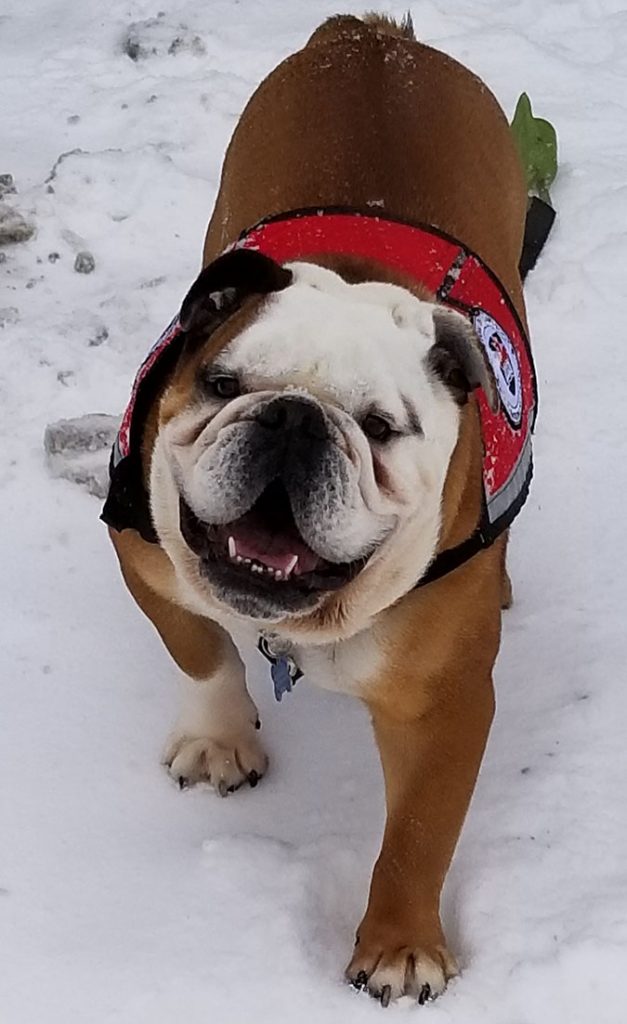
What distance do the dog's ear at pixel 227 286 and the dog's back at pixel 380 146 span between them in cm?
63

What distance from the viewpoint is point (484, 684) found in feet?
7.96

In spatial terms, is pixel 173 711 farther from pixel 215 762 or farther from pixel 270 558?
pixel 270 558

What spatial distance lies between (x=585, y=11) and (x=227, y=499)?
413 cm

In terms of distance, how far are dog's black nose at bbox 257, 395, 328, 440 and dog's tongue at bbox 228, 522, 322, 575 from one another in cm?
16

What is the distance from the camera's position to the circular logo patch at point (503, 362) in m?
2.42

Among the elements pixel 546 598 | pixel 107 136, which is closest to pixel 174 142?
pixel 107 136

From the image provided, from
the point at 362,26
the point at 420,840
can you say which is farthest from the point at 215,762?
the point at 362,26

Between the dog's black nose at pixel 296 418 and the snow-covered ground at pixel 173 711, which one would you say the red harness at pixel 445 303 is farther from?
the snow-covered ground at pixel 173 711

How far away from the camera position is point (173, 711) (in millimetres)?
2969

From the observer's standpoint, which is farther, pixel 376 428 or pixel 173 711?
pixel 173 711

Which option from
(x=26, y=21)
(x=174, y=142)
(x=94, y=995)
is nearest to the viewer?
(x=94, y=995)

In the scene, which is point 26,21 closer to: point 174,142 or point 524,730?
point 174,142

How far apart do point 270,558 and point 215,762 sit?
89 centimetres

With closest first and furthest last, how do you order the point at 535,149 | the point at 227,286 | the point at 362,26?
the point at 227,286
the point at 362,26
the point at 535,149
